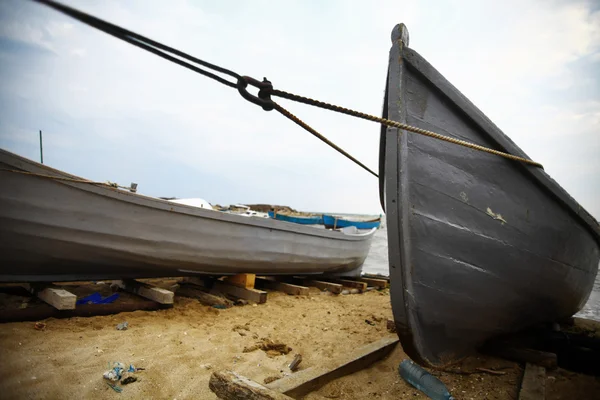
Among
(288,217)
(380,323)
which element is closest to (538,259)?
(380,323)

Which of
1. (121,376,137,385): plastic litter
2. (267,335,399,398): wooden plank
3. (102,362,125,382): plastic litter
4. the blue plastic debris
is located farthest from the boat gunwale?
(267,335,399,398): wooden plank

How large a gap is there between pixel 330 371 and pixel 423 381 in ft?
2.33

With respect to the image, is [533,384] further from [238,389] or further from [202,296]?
[202,296]

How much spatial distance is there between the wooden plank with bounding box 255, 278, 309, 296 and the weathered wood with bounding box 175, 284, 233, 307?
4.38ft

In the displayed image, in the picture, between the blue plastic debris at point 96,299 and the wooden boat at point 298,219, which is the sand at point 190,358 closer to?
the blue plastic debris at point 96,299

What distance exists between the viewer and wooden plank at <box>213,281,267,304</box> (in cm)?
460

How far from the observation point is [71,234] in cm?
346

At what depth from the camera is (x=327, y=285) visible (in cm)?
620

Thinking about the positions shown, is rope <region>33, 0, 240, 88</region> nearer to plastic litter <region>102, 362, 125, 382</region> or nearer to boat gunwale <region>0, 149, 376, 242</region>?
plastic litter <region>102, 362, 125, 382</region>

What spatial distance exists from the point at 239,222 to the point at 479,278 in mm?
3241

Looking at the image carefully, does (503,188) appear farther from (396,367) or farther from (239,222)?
(239,222)

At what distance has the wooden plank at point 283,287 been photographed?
550 cm

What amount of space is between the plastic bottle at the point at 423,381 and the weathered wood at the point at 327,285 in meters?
3.38

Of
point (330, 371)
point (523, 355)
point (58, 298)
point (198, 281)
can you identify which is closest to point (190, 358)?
point (330, 371)
